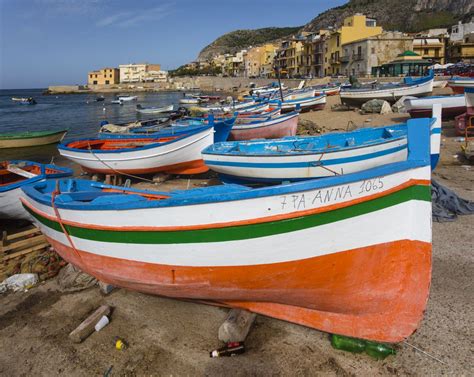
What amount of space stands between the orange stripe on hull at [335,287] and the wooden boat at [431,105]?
1446cm

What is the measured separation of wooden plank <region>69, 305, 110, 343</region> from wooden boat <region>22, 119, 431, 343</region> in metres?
0.74

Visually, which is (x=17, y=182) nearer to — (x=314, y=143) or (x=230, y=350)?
(x=230, y=350)

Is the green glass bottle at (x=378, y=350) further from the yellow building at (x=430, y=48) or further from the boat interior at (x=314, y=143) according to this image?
the yellow building at (x=430, y=48)

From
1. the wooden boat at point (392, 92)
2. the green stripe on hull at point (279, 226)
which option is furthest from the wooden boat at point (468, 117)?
the green stripe on hull at point (279, 226)

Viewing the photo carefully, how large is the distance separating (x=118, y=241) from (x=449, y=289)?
4585 mm

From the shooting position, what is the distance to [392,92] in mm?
24734

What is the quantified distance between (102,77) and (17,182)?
519 ft

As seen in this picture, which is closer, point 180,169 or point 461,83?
point 180,169

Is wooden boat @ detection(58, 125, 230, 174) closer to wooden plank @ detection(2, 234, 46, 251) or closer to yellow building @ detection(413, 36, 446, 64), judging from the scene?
wooden plank @ detection(2, 234, 46, 251)

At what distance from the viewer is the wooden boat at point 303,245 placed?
11.4 ft

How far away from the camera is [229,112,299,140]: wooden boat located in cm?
1536

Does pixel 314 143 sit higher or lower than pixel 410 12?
lower

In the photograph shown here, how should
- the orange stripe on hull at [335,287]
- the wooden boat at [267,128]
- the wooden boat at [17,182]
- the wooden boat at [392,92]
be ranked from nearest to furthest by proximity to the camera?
the orange stripe on hull at [335,287]
the wooden boat at [17,182]
the wooden boat at [267,128]
the wooden boat at [392,92]

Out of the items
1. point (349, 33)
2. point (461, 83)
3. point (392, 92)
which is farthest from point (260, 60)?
point (461, 83)
